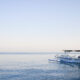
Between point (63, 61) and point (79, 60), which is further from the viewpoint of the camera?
point (63, 61)

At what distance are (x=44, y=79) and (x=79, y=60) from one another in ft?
113

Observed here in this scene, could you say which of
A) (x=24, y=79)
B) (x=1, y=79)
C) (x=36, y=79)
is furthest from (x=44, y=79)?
(x=1, y=79)

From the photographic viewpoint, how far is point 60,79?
3061cm

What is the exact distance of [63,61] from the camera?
232 ft

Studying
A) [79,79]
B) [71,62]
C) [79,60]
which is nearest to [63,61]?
[71,62]

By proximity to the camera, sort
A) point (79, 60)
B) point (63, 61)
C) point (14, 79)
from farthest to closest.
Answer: point (63, 61)
point (79, 60)
point (14, 79)

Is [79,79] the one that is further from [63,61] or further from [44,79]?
[63,61]

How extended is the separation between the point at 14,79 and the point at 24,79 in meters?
2.00

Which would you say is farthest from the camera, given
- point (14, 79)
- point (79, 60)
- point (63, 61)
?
point (63, 61)

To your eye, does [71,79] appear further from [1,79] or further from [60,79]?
[1,79]

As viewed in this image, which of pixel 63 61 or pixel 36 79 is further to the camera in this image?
pixel 63 61

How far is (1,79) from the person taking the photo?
30234mm

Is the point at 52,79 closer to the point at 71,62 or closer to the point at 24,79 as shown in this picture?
the point at 24,79

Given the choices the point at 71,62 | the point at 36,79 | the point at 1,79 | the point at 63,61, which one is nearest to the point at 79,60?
the point at 71,62
